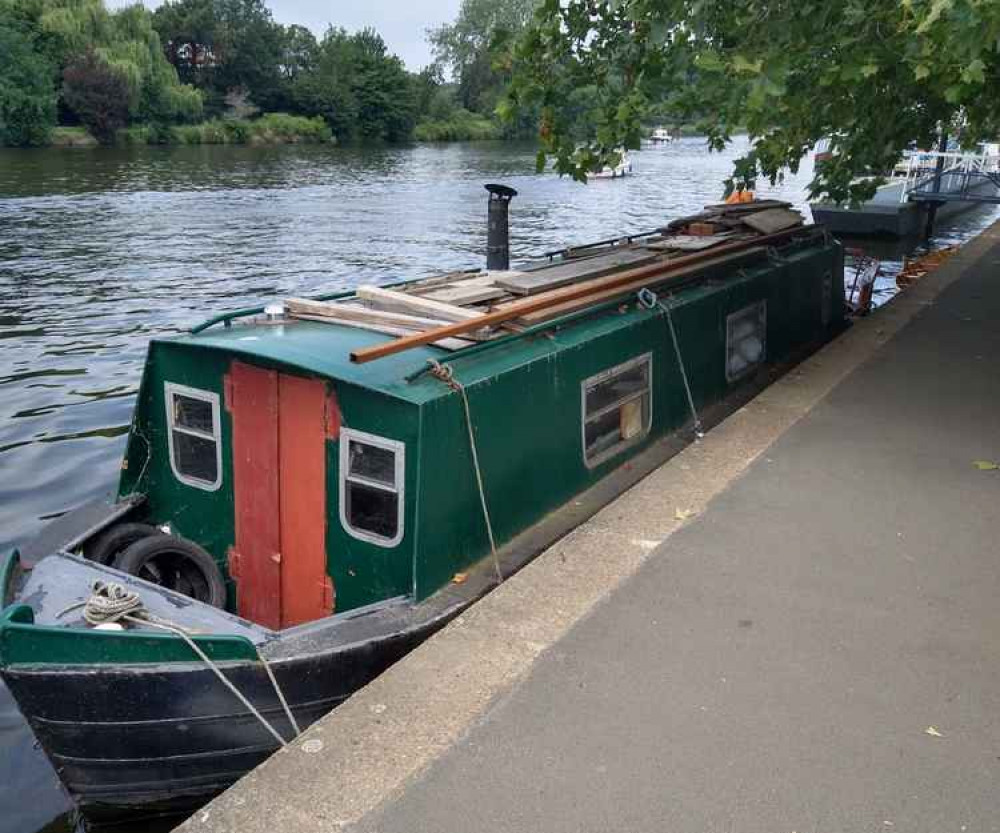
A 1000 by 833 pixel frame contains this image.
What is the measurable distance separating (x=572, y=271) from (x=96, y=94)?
209ft

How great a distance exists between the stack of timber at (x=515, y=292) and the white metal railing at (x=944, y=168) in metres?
22.3

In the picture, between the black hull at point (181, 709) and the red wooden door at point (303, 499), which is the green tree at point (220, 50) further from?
the black hull at point (181, 709)

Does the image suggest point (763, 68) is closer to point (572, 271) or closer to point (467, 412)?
point (572, 271)

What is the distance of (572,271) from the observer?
836 cm

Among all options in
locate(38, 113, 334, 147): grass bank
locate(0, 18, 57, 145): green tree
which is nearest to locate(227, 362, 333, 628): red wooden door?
locate(0, 18, 57, 145): green tree

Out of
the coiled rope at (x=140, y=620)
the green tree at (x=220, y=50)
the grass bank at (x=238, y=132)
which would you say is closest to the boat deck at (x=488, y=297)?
the coiled rope at (x=140, y=620)

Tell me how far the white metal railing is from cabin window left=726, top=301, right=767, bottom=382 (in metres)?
21.4

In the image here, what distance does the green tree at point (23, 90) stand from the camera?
5828 centimetres

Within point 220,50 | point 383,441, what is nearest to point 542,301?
point 383,441

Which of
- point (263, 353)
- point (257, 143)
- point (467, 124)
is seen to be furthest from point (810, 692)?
point (467, 124)

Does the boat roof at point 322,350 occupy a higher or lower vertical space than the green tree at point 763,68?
lower

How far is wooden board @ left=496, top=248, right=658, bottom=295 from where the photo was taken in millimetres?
7551

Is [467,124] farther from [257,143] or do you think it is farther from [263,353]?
[263,353]

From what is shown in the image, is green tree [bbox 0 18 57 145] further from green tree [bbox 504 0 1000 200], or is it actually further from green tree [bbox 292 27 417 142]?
green tree [bbox 504 0 1000 200]
